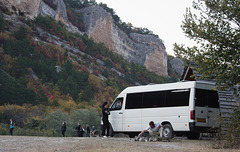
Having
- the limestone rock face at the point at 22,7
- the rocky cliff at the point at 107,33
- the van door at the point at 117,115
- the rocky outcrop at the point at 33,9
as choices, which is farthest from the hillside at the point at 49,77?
the van door at the point at 117,115

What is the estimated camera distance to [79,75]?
59656 mm

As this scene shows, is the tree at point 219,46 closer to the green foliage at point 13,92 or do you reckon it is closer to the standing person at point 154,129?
the standing person at point 154,129

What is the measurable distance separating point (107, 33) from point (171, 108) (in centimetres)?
7837

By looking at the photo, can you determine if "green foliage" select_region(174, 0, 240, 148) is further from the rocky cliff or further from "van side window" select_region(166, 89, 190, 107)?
the rocky cliff

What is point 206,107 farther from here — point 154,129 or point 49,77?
point 49,77

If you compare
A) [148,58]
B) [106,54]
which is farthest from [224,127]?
[148,58]

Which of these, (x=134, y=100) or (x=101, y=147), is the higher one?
(x=134, y=100)

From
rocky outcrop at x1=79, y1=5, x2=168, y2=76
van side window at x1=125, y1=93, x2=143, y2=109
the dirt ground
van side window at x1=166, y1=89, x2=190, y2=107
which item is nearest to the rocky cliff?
rocky outcrop at x1=79, y1=5, x2=168, y2=76

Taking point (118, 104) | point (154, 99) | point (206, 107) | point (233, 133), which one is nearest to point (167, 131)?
point (154, 99)

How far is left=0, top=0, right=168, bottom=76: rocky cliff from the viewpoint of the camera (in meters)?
66.8

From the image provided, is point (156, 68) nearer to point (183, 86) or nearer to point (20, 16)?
point (20, 16)

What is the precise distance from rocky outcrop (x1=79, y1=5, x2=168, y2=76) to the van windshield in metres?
73.7

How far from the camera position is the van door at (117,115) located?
18.4m

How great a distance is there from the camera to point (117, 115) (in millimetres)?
18625
